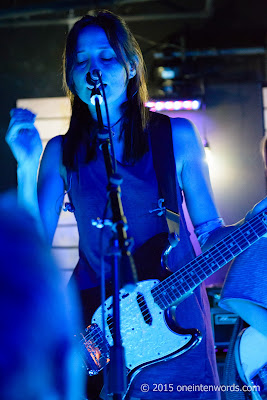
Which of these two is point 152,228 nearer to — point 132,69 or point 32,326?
point 132,69

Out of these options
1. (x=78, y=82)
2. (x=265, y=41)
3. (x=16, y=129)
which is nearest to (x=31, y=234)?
(x=16, y=129)

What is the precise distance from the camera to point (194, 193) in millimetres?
2225

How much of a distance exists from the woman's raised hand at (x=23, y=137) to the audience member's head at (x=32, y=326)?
1.26 m

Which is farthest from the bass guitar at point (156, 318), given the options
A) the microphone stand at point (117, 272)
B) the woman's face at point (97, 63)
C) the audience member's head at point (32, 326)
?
the audience member's head at point (32, 326)

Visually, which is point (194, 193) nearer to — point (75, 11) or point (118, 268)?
point (118, 268)

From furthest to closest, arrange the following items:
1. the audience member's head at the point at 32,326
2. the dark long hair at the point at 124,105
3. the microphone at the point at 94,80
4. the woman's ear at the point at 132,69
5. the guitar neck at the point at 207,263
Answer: the woman's ear at the point at 132,69 < the dark long hair at the point at 124,105 < the guitar neck at the point at 207,263 < the microphone at the point at 94,80 < the audience member's head at the point at 32,326

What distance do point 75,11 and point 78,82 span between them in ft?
15.7

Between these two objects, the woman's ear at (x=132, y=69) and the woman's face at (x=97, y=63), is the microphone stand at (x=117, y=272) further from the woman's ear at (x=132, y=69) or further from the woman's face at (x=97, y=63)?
the woman's ear at (x=132, y=69)

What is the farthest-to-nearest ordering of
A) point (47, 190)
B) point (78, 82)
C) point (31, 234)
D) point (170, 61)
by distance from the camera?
point (170, 61), point (47, 190), point (78, 82), point (31, 234)

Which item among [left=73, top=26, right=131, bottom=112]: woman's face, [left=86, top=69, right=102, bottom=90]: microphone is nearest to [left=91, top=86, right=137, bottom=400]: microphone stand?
[left=86, top=69, right=102, bottom=90]: microphone

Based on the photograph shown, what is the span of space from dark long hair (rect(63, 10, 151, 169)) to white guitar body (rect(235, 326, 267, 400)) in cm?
86

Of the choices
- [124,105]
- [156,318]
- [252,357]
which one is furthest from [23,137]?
[252,357]

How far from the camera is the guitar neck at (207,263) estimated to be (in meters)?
2.04

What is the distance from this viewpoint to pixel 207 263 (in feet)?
6.90
